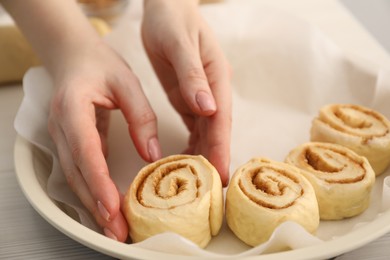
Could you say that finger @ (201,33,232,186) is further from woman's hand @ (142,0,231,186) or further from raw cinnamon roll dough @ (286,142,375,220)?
raw cinnamon roll dough @ (286,142,375,220)

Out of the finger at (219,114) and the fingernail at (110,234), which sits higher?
the finger at (219,114)

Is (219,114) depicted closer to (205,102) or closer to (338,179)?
(205,102)

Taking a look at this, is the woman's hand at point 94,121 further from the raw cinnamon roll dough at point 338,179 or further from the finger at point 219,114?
the raw cinnamon roll dough at point 338,179

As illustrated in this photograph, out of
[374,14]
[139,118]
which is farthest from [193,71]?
[374,14]

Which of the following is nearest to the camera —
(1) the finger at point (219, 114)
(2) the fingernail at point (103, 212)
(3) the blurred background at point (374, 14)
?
(2) the fingernail at point (103, 212)

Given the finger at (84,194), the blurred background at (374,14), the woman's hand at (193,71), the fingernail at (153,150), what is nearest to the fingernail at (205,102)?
the woman's hand at (193,71)

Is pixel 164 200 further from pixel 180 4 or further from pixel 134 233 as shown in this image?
pixel 180 4

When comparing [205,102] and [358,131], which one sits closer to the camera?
[205,102]

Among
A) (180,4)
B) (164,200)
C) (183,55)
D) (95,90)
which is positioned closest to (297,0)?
(180,4)
